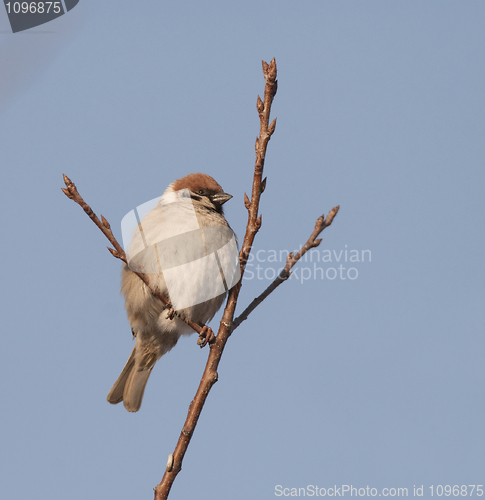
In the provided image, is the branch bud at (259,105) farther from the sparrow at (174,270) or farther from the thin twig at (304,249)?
A: the sparrow at (174,270)

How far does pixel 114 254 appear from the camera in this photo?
2.71 metres

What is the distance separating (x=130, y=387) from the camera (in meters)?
4.71

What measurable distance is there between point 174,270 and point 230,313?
1264mm

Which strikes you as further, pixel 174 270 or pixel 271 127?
pixel 174 270

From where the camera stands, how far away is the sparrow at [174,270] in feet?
13.1

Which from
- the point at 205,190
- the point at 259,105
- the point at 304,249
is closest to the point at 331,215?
the point at 304,249

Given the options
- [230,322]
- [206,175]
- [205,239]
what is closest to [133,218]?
[205,239]

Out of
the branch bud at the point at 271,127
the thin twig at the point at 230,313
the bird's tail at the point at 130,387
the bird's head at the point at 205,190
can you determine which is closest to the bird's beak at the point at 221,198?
the bird's head at the point at 205,190

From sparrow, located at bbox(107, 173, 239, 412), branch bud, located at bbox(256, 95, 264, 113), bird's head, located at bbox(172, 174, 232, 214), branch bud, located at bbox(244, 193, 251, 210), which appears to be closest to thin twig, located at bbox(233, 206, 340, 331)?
branch bud, located at bbox(244, 193, 251, 210)

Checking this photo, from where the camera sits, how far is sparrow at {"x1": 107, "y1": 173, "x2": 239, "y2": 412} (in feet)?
13.1

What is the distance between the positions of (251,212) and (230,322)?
55 cm

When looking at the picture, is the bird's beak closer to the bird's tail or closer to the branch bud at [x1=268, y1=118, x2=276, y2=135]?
the bird's tail

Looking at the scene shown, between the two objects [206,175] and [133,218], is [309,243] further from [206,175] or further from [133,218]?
[206,175]

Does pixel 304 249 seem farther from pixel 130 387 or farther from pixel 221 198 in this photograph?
pixel 130 387
